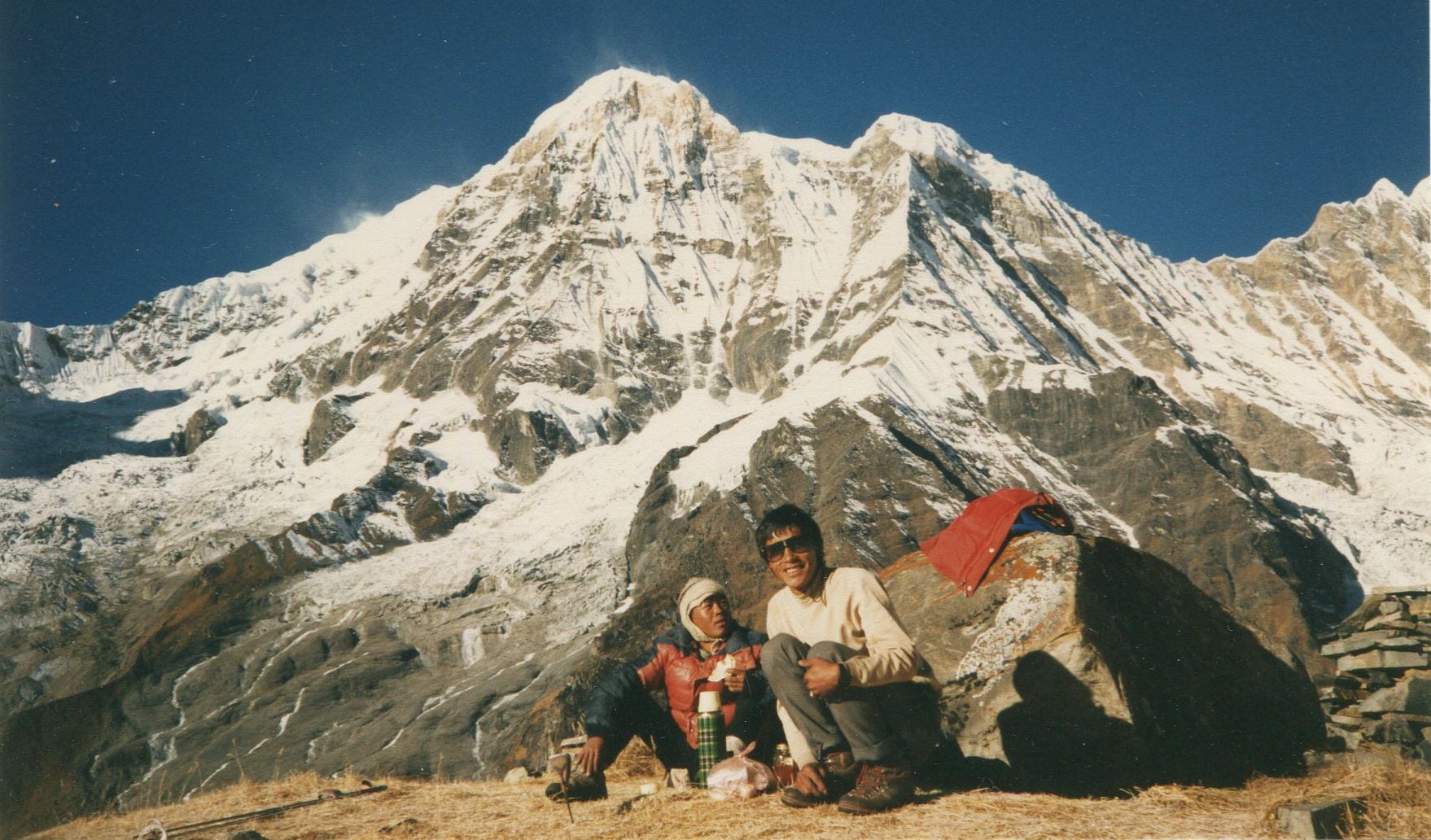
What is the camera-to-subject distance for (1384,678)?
44.5ft

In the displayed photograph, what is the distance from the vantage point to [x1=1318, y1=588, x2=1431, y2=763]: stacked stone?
39.7 ft

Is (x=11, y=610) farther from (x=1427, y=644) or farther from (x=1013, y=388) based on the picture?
(x=1427, y=644)

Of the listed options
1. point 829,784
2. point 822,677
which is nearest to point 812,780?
point 829,784

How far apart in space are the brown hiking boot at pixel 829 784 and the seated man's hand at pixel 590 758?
1.84 metres

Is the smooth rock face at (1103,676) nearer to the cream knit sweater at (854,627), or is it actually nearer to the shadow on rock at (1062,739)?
the shadow on rock at (1062,739)

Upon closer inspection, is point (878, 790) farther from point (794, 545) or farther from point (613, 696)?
point (613, 696)

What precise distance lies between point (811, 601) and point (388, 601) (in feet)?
546

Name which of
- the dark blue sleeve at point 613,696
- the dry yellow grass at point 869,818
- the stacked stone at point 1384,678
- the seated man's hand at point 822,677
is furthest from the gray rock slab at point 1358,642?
the dark blue sleeve at point 613,696

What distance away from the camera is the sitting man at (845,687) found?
24.3ft

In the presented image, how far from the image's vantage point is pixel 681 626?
9.61 meters

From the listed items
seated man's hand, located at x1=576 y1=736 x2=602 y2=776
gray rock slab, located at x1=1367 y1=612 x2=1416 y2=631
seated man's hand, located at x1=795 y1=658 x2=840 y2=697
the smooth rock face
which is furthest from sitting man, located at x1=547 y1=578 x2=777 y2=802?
gray rock slab, located at x1=1367 y1=612 x2=1416 y2=631

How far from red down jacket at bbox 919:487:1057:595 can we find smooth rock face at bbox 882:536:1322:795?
155 mm

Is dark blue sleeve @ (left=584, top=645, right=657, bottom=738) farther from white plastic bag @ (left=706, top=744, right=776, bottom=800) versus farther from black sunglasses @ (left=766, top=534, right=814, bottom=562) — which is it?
black sunglasses @ (left=766, top=534, right=814, bottom=562)

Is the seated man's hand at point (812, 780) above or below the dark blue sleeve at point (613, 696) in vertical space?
below
